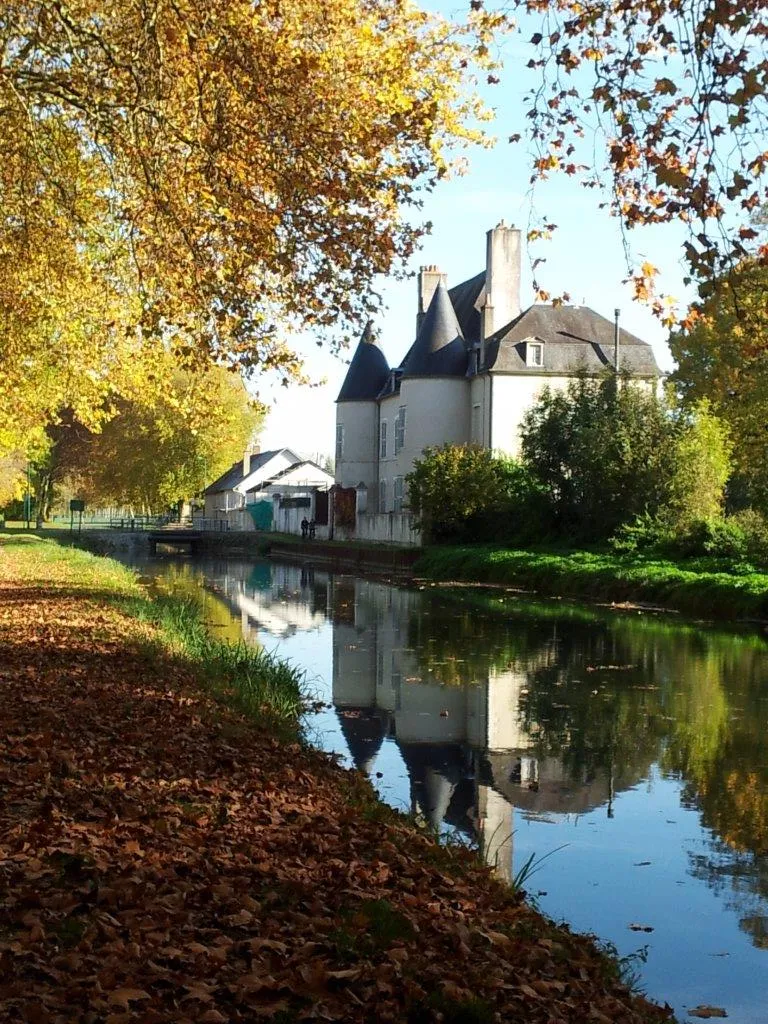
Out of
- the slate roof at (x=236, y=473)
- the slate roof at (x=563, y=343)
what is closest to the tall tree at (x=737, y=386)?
the slate roof at (x=563, y=343)

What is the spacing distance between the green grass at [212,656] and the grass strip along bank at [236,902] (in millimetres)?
2648

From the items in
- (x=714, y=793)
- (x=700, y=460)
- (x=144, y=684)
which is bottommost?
(x=714, y=793)

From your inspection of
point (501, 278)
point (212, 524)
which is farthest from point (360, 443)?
point (212, 524)

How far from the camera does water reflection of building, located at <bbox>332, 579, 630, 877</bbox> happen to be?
10.7 metres

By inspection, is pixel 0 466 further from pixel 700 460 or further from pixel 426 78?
pixel 426 78

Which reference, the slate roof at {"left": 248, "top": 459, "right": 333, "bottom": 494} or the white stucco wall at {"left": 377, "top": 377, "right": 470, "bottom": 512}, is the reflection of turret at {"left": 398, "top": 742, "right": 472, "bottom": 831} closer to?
the white stucco wall at {"left": 377, "top": 377, "right": 470, "bottom": 512}

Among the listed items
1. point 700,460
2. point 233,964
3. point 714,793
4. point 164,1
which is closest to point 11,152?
point 164,1

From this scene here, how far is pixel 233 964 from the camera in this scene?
17.2ft

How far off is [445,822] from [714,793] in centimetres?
279

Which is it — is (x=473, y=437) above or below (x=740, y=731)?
above

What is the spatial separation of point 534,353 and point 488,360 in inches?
78.3

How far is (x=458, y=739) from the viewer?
13.9 metres

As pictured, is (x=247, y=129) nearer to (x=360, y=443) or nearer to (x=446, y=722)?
(x=446, y=722)

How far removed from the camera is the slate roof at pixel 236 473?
323 ft
